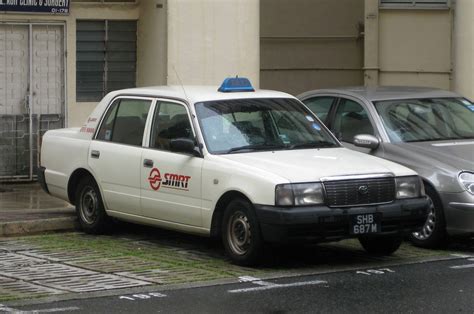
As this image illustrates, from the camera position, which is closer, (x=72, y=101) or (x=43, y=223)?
(x=43, y=223)

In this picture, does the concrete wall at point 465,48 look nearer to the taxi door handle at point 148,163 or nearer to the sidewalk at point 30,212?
the sidewalk at point 30,212

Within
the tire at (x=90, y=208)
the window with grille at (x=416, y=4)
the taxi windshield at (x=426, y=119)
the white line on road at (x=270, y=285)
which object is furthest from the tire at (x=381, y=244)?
the window with grille at (x=416, y=4)

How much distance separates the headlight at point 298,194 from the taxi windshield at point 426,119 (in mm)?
2364

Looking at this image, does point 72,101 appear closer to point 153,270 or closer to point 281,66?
point 153,270

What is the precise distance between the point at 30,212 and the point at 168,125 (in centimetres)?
265

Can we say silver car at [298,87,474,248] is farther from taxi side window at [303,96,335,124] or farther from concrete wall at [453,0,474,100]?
concrete wall at [453,0,474,100]

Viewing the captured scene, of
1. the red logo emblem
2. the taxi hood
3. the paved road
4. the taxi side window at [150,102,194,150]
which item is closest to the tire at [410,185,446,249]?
the taxi hood

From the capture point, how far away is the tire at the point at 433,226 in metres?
10.7

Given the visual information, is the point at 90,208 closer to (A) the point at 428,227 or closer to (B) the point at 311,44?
(A) the point at 428,227

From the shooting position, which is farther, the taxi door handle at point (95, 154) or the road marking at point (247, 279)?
the taxi door handle at point (95, 154)

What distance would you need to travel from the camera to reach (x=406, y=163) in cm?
1104

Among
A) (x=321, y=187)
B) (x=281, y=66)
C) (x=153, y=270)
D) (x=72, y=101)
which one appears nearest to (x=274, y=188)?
(x=321, y=187)

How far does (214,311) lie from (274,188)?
1.70 m

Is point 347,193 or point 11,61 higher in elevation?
point 11,61
